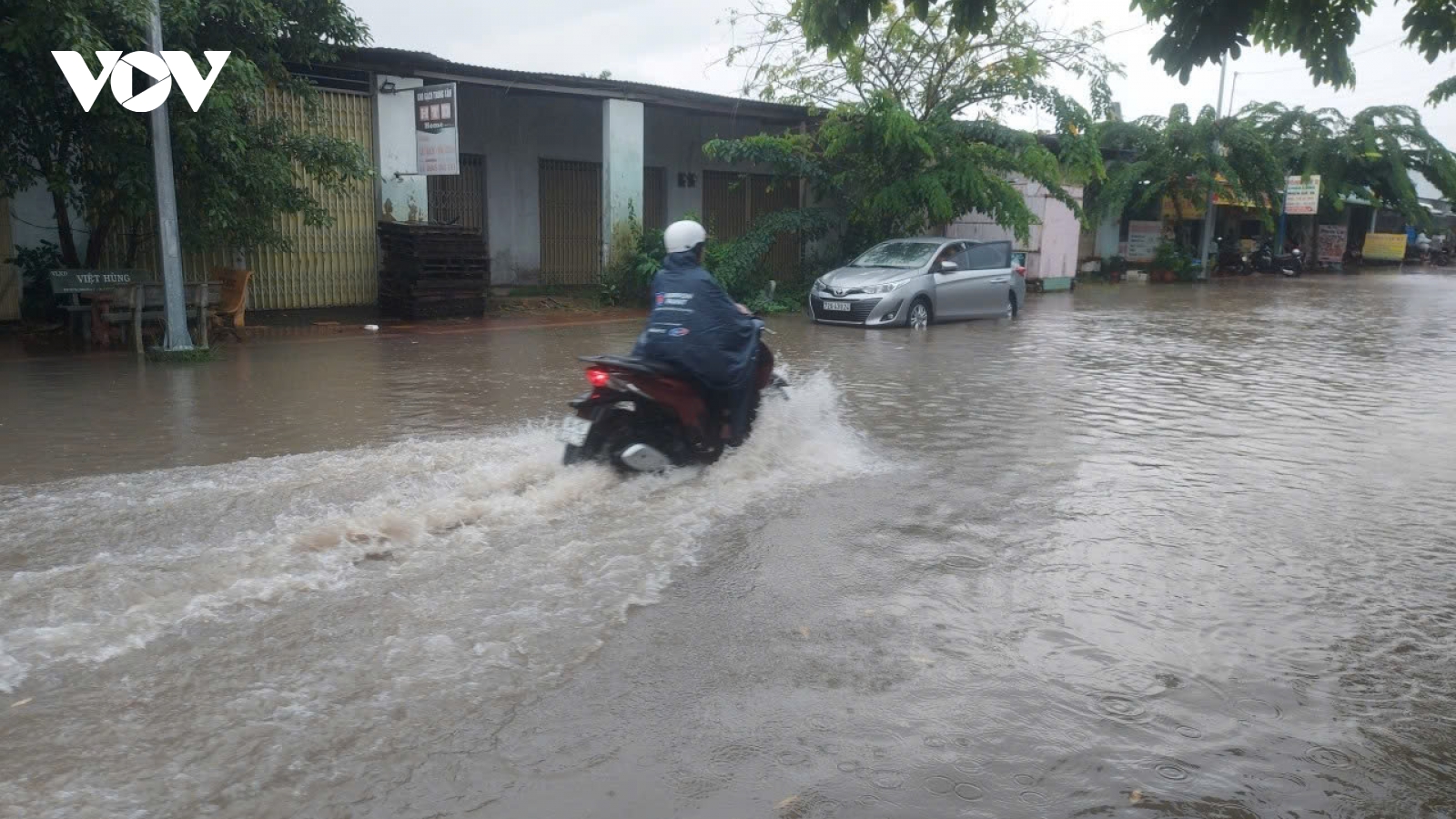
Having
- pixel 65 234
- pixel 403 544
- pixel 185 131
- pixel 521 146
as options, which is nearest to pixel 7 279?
pixel 65 234

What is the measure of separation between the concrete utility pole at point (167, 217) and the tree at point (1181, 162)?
26055 millimetres

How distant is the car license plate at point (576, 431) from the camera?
270 inches

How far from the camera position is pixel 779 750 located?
353 centimetres

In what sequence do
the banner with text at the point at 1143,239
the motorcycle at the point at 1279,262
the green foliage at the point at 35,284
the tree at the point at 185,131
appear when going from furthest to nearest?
1. the motorcycle at the point at 1279,262
2. the banner with text at the point at 1143,239
3. the green foliage at the point at 35,284
4. the tree at the point at 185,131

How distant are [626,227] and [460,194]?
3.03m

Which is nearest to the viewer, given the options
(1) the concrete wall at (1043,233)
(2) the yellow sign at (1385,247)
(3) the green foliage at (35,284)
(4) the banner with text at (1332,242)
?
(3) the green foliage at (35,284)

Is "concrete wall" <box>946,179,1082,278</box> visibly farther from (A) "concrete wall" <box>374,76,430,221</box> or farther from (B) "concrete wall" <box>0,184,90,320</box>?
(B) "concrete wall" <box>0,184,90,320</box>

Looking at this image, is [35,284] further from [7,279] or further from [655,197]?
[655,197]

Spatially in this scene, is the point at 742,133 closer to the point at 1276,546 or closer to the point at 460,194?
the point at 460,194

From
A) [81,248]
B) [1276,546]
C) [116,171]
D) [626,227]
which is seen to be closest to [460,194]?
[626,227]

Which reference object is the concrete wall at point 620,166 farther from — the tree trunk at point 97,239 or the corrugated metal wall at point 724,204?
the tree trunk at point 97,239

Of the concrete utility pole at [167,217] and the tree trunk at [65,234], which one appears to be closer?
the concrete utility pole at [167,217]

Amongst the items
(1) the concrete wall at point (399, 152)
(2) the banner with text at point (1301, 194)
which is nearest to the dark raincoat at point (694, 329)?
(1) the concrete wall at point (399, 152)

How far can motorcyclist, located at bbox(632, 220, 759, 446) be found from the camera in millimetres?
6734
